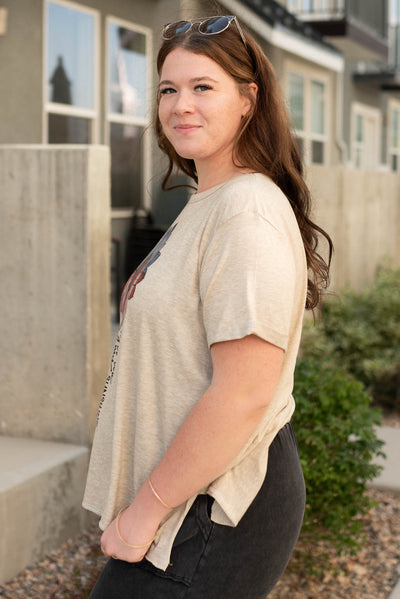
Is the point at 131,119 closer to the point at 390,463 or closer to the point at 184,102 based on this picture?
the point at 390,463

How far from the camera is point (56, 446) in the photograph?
393 cm

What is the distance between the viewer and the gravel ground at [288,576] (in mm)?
3361

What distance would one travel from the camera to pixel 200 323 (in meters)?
1.50

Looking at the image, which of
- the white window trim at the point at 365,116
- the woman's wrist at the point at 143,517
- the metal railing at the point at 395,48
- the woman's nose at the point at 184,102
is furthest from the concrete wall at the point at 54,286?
the metal railing at the point at 395,48

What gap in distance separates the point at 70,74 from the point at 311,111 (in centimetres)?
740

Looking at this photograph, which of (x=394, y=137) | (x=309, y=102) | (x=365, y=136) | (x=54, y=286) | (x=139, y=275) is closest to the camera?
(x=139, y=275)

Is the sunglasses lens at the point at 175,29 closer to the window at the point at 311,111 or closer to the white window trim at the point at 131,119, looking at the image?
the white window trim at the point at 131,119

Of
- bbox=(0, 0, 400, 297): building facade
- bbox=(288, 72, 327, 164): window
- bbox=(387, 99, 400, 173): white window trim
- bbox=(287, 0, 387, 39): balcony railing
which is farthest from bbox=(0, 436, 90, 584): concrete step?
bbox=(387, 99, 400, 173): white window trim

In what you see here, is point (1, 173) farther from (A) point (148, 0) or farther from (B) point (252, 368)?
(A) point (148, 0)

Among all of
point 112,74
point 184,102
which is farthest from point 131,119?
point 184,102

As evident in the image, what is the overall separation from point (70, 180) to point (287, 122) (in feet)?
7.48

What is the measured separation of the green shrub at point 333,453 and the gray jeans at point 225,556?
6.06ft

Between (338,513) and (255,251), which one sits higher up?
(255,251)

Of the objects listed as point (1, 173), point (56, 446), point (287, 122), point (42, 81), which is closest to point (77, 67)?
point (42, 81)
